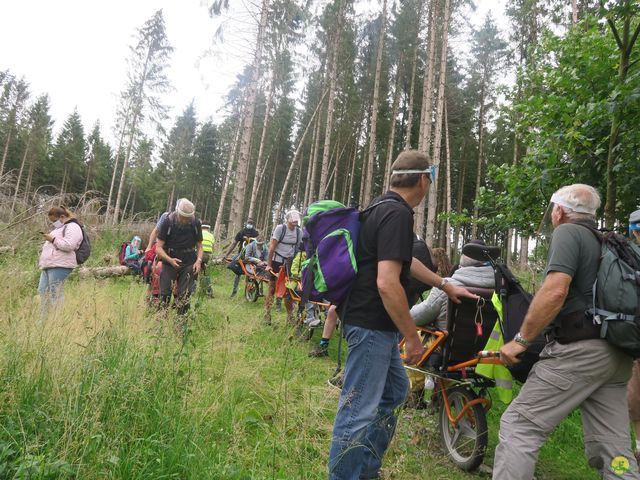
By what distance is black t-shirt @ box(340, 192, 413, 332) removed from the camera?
2049 mm

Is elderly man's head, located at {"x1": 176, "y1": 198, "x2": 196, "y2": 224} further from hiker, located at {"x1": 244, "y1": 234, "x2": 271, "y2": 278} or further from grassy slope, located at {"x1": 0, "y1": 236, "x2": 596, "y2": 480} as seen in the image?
hiker, located at {"x1": 244, "y1": 234, "x2": 271, "y2": 278}

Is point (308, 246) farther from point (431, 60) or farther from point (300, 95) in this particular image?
point (300, 95)

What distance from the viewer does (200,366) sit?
341 centimetres

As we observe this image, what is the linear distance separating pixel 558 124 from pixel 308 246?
3.90 metres

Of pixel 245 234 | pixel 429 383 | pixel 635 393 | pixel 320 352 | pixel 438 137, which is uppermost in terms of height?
pixel 438 137

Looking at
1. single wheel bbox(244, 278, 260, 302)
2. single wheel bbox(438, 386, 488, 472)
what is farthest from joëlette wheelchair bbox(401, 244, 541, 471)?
single wheel bbox(244, 278, 260, 302)

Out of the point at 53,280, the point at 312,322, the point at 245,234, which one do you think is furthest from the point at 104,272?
the point at 312,322

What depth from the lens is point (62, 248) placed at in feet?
17.6

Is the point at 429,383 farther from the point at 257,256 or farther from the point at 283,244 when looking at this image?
the point at 257,256

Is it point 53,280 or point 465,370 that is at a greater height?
point 53,280

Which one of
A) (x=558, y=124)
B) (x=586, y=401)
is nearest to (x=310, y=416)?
(x=586, y=401)

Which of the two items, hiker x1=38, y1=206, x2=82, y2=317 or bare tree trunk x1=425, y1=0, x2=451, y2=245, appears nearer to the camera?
hiker x1=38, y1=206, x2=82, y2=317

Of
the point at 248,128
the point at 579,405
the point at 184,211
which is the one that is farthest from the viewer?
the point at 248,128

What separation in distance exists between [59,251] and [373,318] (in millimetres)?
5152
